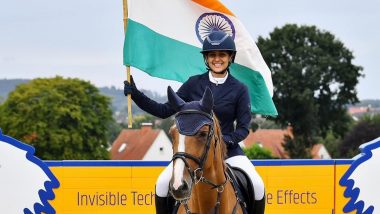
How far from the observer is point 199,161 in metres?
6.59

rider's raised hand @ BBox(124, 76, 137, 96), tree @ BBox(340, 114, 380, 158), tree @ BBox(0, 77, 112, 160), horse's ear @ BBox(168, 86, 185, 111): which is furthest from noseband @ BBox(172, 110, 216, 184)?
tree @ BBox(340, 114, 380, 158)

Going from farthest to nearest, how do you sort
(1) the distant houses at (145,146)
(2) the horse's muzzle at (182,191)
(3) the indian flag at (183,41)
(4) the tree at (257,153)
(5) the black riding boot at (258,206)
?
(1) the distant houses at (145,146), (4) the tree at (257,153), (3) the indian flag at (183,41), (5) the black riding boot at (258,206), (2) the horse's muzzle at (182,191)

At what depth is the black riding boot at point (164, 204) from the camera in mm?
8016

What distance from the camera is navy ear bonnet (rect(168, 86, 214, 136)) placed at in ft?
21.6

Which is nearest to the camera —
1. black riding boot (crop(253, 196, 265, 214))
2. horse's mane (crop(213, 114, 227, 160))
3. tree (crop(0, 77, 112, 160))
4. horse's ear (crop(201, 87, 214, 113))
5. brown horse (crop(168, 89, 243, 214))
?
brown horse (crop(168, 89, 243, 214))

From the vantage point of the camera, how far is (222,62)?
8.01m

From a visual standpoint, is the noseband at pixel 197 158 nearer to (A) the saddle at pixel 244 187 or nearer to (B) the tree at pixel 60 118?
(A) the saddle at pixel 244 187

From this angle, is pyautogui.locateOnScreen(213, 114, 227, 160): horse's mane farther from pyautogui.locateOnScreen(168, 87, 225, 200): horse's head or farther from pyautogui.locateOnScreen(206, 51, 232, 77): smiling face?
pyautogui.locateOnScreen(206, 51, 232, 77): smiling face

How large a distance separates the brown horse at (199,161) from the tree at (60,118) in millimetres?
40560

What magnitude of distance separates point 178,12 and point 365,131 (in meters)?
54.4

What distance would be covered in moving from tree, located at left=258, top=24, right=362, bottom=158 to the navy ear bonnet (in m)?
47.8

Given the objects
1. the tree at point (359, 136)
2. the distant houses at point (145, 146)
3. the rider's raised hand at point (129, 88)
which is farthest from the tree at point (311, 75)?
the rider's raised hand at point (129, 88)

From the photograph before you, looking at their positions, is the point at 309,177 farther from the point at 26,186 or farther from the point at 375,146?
the point at 26,186

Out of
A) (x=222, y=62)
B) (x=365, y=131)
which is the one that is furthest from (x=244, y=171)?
(x=365, y=131)
